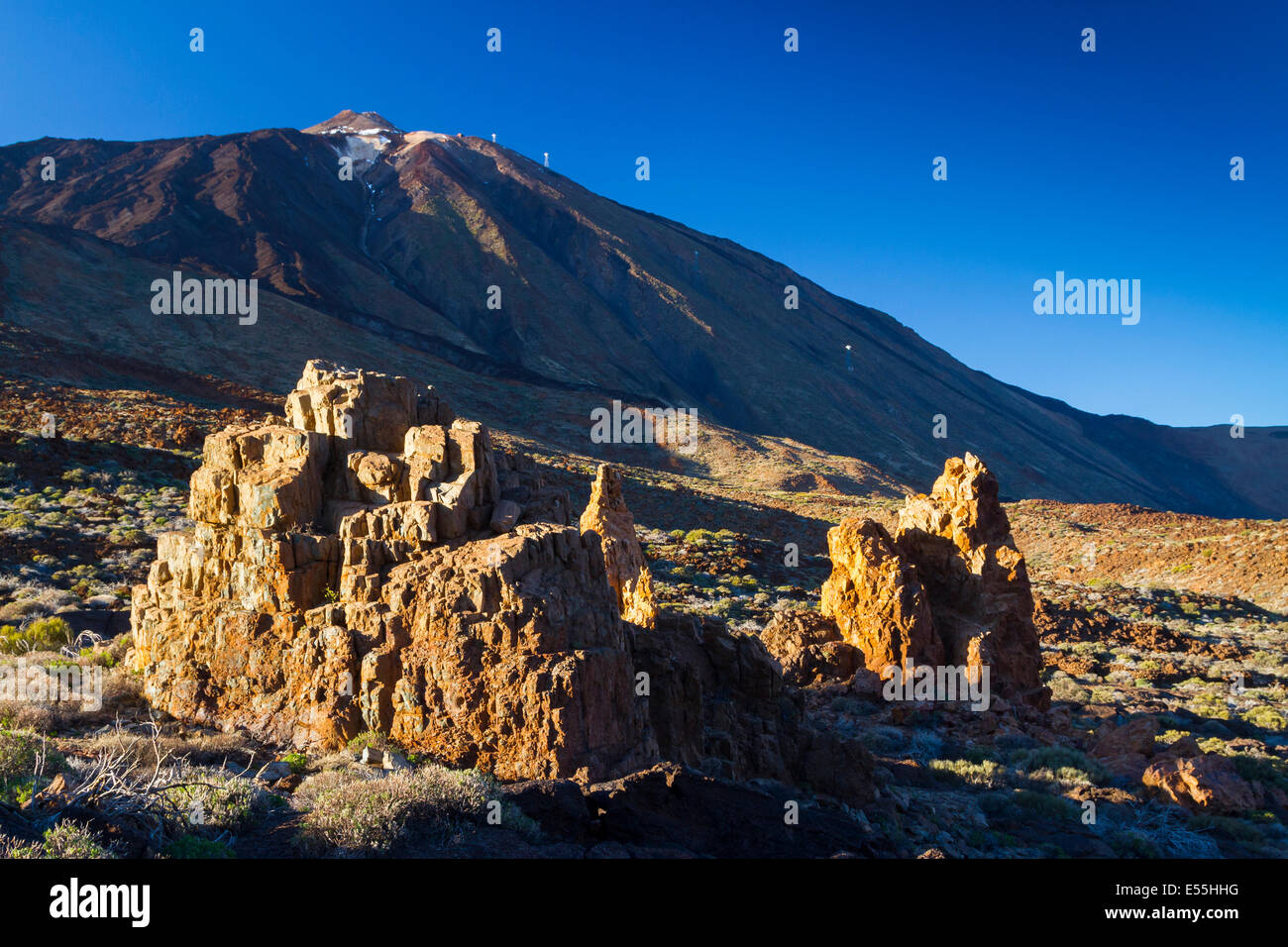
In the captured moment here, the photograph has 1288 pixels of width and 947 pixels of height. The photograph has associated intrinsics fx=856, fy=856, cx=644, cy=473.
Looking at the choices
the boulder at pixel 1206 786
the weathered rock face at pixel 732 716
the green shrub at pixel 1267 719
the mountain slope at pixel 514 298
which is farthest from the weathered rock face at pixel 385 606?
the mountain slope at pixel 514 298

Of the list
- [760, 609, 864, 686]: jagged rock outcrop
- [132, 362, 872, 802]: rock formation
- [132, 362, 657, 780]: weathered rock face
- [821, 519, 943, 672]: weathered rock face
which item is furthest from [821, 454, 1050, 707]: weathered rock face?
[132, 362, 657, 780]: weathered rock face

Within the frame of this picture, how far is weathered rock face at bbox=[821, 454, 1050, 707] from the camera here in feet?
50.4

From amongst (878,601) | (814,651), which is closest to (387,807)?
(814,651)

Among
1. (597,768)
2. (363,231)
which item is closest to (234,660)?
(597,768)

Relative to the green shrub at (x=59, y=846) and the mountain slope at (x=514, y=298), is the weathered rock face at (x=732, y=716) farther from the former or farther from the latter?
the mountain slope at (x=514, y=298)

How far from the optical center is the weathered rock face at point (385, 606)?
8203mm

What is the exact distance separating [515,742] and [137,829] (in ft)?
10.5

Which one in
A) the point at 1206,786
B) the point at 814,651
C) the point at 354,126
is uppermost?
the point at 354,126

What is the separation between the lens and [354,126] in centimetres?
13662

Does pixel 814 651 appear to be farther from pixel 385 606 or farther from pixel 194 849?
pixel 194 849

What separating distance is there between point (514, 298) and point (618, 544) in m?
81.3

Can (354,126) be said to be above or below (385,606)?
above

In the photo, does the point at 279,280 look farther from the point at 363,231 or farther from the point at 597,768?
the point at 597,768

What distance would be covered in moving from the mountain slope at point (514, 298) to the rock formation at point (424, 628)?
48.1 metres
